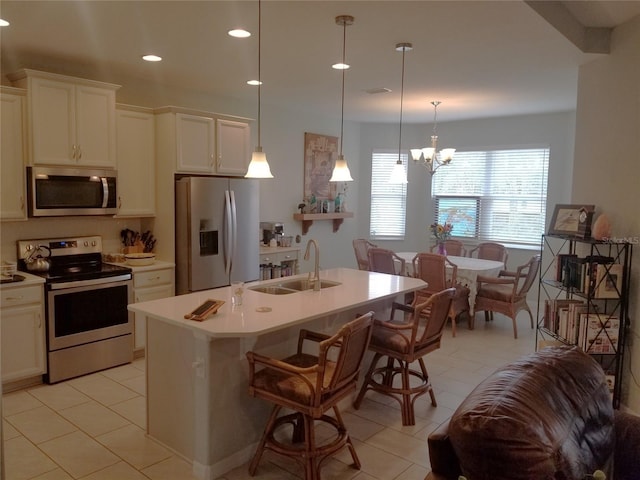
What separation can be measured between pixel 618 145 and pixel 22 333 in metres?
4.56

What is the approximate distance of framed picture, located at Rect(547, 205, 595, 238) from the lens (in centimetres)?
368

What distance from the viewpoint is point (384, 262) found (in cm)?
572

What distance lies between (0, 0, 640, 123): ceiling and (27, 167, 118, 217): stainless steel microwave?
3.06ft

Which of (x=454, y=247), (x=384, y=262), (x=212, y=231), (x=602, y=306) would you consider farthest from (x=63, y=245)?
(x=454, y=247)

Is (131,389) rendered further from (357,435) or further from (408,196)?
(408,196)

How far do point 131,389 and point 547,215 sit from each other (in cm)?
558

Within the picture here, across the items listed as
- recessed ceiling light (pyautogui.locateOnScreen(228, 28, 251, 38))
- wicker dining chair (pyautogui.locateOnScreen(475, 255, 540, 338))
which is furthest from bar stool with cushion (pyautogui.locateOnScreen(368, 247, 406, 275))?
recessed ceiling light (pyautogui.locateOnScreen(228, 28, 251, 38))

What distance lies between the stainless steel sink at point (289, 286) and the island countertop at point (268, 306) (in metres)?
0.04

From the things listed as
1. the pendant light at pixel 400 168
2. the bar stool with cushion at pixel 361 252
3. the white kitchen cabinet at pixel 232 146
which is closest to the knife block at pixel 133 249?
the white kitchen cabinet at pixel 232 146

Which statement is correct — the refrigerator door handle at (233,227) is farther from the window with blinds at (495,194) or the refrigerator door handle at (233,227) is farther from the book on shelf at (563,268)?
the window with blinds at (495,194)

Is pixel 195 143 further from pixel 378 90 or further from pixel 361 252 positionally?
pixel 361 252

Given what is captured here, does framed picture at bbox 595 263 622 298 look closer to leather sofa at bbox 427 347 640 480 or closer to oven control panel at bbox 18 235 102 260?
leather sofa at bbox 427 347 640 480

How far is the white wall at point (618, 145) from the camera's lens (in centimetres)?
340

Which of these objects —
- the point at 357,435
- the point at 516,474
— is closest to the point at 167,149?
the point at 357,435
